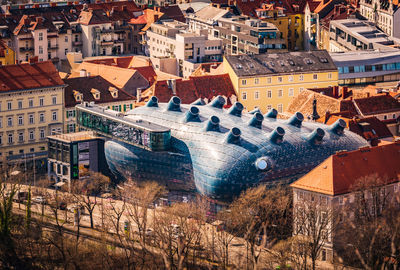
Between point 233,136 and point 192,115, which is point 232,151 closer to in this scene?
point 233,136

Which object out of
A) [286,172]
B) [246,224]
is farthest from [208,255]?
[286,172]

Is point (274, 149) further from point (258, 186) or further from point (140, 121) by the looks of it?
point (140, 121)

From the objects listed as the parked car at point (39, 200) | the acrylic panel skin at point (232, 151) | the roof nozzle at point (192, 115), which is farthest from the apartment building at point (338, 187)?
the parked car at point (39, 200)

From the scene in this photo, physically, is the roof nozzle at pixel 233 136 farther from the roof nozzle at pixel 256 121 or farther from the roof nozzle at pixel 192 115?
the roof nozzle at pixel 192 115

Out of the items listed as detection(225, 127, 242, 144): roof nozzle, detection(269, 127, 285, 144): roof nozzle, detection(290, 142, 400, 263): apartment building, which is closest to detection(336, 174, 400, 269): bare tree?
detection(290, 142, 400, 263): apartment building

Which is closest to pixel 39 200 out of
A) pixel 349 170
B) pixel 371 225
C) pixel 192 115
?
pixel 192 115
